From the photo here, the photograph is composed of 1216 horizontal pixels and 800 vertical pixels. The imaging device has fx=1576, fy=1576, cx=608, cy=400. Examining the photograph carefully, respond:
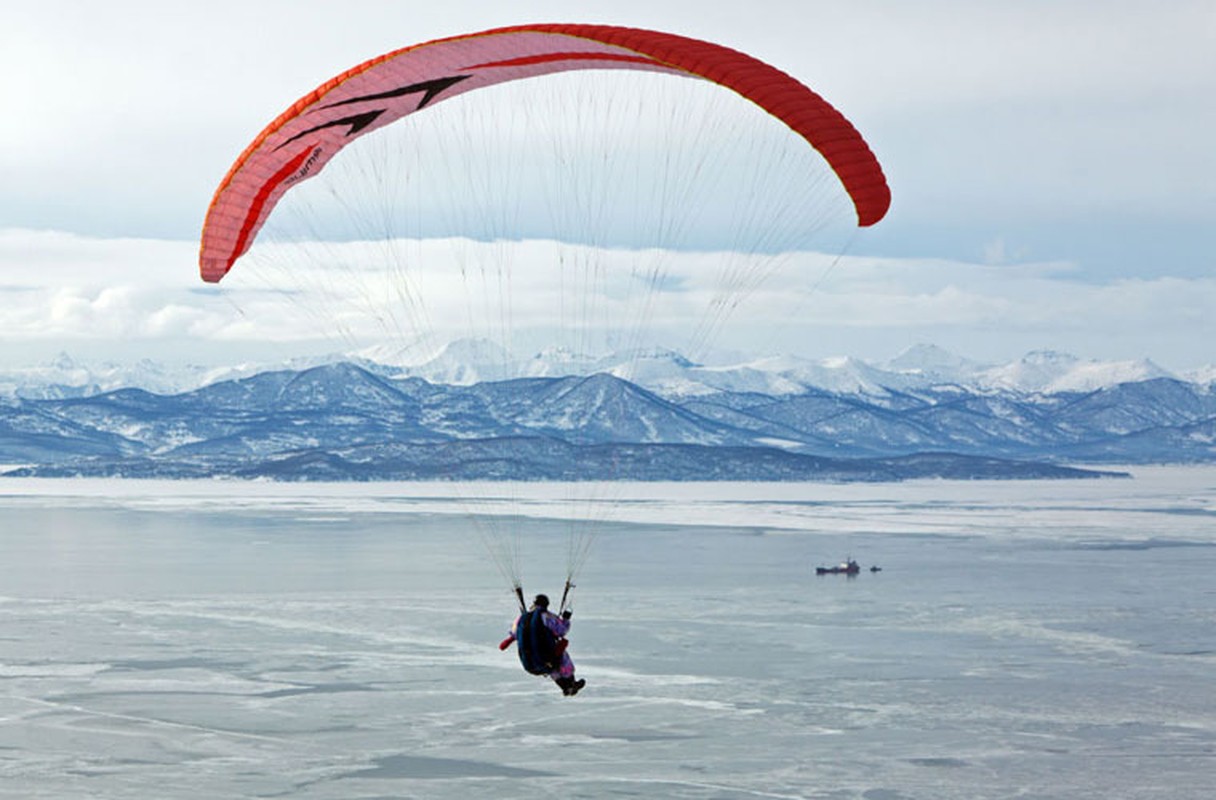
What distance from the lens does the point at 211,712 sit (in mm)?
28578

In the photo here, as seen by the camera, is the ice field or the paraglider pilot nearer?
the paraglider pilot

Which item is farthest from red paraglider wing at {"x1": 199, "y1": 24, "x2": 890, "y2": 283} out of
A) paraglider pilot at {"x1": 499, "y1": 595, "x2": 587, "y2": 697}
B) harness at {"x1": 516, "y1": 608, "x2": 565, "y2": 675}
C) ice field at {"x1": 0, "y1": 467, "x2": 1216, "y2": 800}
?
ice field at {"x1": 0, "y1": 467, "x2": 1216, "y2": 800}

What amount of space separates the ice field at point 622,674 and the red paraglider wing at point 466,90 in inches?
347

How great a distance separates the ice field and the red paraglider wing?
28.9 ft

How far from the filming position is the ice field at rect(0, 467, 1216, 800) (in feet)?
80.0

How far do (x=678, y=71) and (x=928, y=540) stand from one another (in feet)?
180

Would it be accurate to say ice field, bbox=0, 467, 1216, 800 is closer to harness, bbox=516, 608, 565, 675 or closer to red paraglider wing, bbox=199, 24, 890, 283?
harness, bbox=516, 608, 565, 675

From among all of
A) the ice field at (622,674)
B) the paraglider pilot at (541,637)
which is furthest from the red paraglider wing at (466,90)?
the ice field at (622,674)

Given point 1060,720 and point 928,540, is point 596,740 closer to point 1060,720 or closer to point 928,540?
point 1060,720

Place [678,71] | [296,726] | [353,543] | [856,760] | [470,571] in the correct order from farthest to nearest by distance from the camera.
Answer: [353,543] < [470,571] < [296,726] < [856,760] < [678,71]

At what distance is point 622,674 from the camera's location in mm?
32062

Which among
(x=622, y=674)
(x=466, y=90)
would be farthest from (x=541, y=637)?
(x=622, y=674)

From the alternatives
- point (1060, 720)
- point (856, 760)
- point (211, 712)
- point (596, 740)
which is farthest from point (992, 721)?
point (211, 712)

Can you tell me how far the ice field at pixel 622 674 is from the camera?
24375 mm
